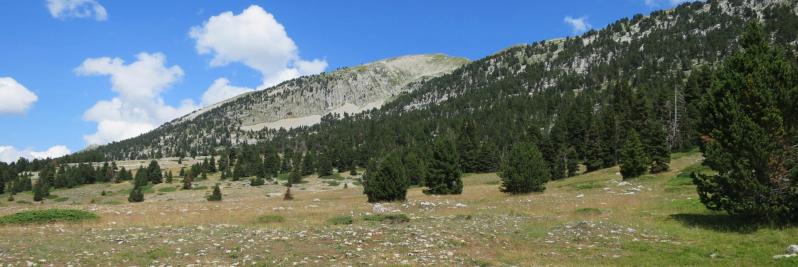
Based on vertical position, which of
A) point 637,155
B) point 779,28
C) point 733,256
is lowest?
point 733,256

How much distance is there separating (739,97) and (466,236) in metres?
12.6

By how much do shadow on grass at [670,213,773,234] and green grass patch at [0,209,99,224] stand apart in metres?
30.9

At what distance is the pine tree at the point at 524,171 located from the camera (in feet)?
149

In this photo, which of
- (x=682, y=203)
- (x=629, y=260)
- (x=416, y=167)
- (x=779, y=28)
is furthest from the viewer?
(x=779, y=28)

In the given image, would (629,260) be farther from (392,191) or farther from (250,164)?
(250,164)

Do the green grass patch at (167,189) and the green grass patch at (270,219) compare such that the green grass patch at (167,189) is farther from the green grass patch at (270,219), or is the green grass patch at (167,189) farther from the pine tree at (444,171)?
the green grass patch at (270,219)

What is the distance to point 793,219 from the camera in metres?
19.8

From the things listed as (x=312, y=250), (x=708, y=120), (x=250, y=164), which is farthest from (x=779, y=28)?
(x=312, y=250)

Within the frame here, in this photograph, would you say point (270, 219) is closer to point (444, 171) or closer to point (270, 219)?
point (270, 219)

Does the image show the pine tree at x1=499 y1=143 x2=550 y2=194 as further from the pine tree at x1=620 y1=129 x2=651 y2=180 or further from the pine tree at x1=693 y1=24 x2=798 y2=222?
the pine tree at x1=693 y1=24 x2=798 y2=222

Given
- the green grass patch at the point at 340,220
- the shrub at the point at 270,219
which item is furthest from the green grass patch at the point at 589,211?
the shrub at the point at 270,219

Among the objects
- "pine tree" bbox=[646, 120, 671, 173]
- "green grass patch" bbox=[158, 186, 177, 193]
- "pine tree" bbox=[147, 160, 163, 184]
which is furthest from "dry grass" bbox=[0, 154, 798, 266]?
"pine tree" bbox=[147, 160, 163, 184]

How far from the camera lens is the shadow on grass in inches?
794

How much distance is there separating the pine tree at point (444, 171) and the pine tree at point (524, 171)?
5.95 m
